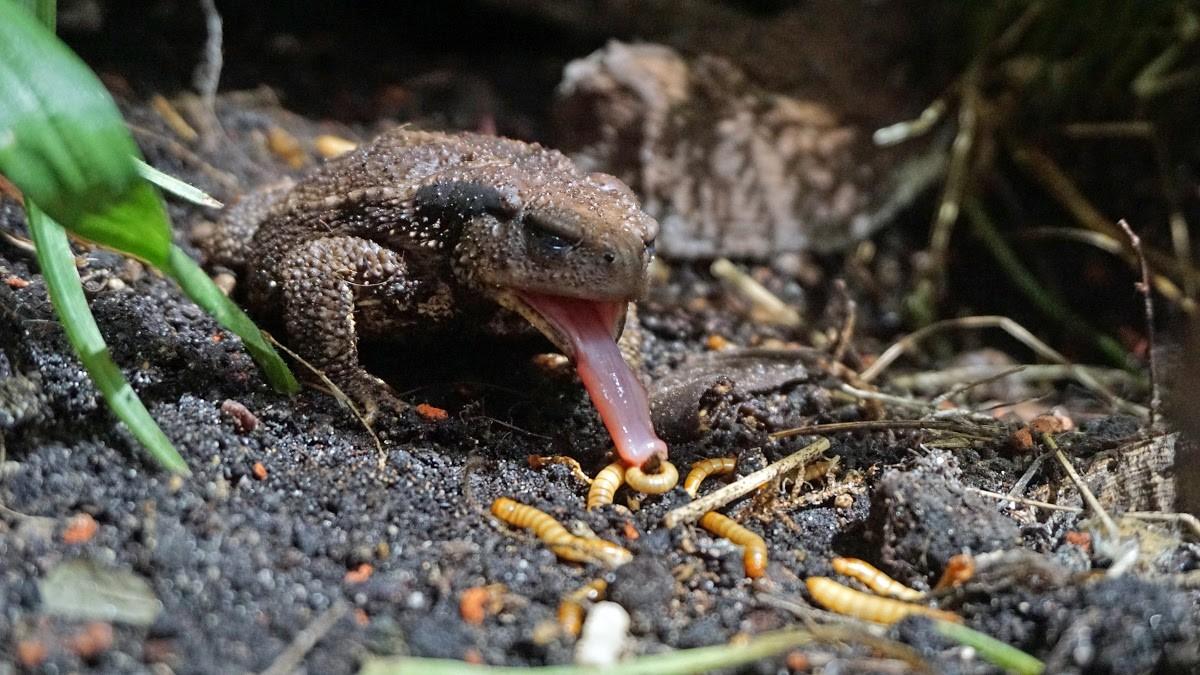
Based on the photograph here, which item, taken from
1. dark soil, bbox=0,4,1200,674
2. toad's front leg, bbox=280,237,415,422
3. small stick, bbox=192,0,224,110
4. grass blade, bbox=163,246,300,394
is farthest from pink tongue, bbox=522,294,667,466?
small stick, bbox=192,0,224,110

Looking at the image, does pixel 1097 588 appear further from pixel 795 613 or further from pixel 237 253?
pixel 237 253

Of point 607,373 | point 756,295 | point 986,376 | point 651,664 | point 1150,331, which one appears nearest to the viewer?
point 651,664

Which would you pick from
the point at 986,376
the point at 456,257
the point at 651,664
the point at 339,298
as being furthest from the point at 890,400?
the point at 339,298

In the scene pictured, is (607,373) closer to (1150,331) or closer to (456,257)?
(456,257)

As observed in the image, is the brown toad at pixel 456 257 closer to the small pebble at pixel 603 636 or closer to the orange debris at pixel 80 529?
the small pebble at pixel 603 636

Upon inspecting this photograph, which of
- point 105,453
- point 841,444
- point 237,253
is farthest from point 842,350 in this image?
point 105,453

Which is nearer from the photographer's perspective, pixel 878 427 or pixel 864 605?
pixel 864 605
